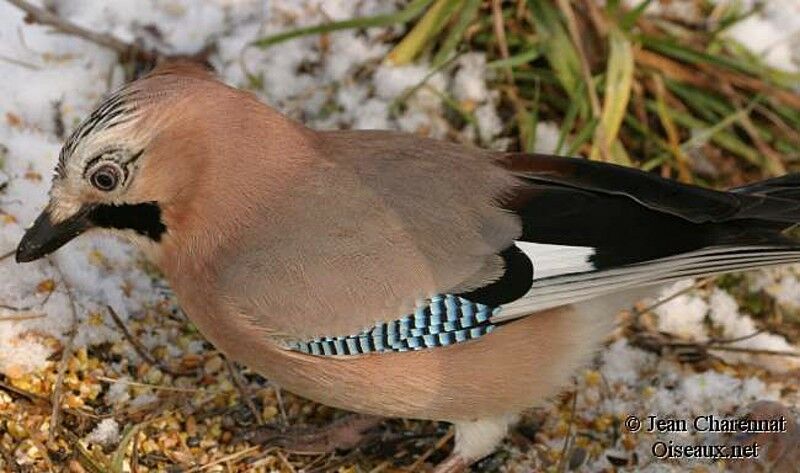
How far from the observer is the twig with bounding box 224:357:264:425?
3.07 meters

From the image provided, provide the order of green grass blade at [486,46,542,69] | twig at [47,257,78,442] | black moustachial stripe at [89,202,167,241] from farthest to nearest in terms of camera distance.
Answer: green grass blade at [486,46,542,69] < twig at [47,257,78,442] < black moustachial stripe at [89,202,167,241]

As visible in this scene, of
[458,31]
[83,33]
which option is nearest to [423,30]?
[458,31]

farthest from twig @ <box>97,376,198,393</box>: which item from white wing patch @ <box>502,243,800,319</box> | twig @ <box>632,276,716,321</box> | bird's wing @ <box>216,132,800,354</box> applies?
twig @ <box>632,276,716,321</box>

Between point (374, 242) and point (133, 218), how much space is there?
1.73 feet

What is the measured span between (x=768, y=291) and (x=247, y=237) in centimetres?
171

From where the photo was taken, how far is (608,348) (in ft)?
10.9

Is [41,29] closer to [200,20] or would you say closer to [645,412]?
[200,20]

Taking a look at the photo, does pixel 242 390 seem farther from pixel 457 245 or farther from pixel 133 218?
pixel 457 245

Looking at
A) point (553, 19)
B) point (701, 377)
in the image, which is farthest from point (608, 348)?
point (553, 19)

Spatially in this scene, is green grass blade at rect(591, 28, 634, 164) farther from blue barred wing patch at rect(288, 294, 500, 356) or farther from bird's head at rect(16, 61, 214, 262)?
bird's head at rect(16, 61, 214, 262)

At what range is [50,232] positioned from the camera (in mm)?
2619

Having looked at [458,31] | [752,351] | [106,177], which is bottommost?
[752,351]

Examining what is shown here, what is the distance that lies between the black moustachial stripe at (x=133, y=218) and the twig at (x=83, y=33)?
1.24 m

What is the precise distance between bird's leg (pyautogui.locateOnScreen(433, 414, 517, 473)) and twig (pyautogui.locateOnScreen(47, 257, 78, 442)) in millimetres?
897
